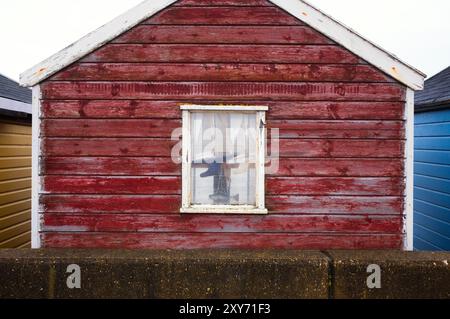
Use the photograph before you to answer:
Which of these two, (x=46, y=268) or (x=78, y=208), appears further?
(x=78, y=208)

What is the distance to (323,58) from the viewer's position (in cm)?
570

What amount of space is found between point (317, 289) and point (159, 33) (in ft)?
12.0

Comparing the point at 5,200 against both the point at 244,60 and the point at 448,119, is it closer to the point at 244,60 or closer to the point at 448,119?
the point at 244,60

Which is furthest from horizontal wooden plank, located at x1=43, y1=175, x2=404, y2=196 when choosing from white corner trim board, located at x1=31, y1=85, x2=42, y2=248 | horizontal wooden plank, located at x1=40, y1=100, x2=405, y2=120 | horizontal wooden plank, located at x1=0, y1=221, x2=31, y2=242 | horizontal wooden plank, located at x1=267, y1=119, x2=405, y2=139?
horizontal wooden plank, located at x1=0, y1=221, x2=31, y2=242

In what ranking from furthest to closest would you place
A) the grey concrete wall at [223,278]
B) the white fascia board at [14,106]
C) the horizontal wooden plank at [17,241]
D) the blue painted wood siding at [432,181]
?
the horizontal wooden plank at [17,241], the blue painted wood siding at [432,181], the white fascia board at [14,106], the grey concrete wall at [223,278]

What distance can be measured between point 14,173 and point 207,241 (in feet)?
14.4

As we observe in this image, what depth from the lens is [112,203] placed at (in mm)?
5746

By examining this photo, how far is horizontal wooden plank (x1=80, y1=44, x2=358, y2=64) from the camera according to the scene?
225 inches

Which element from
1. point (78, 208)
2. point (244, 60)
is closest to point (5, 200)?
point (78, 208)

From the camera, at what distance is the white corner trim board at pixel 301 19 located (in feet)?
18.4

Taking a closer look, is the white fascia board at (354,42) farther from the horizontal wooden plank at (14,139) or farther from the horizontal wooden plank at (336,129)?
the horizontal wooden plank at (14,139)

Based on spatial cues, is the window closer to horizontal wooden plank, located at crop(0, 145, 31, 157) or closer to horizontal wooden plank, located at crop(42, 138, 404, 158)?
horizontal wooden plank, located at crop(42, 138, 404, 158)

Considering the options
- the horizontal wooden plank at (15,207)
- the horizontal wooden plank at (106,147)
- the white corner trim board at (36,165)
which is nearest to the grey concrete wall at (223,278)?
the white corner trim board at (36,165)

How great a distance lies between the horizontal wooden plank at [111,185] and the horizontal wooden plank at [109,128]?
56cm
